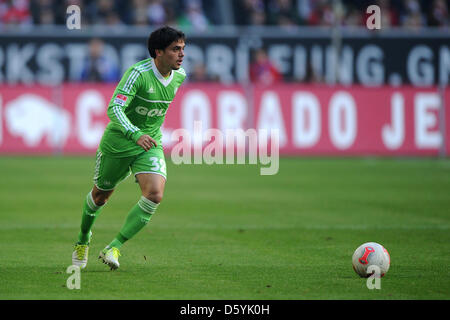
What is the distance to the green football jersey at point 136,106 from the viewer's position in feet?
28.1

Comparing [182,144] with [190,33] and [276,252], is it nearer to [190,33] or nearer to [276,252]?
[190,33]

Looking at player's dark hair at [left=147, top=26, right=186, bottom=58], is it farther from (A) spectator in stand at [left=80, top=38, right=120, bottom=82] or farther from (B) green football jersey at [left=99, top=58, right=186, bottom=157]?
(A) spectator in stand at [left=80, top=38, right=120, bottom=82]

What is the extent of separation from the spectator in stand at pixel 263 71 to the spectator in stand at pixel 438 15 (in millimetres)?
6269

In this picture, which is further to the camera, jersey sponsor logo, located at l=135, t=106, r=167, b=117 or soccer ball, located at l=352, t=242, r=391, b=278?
jersey sponsor logo, located at l=135, t=106, r=167, b=117

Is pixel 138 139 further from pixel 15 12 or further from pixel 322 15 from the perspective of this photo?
pixel 322 15

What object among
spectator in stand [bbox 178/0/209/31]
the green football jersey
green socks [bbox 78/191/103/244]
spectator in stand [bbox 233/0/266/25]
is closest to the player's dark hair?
the green football jersey

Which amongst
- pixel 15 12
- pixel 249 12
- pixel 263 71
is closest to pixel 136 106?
pixel 263 71

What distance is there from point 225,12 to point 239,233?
17.9 meters

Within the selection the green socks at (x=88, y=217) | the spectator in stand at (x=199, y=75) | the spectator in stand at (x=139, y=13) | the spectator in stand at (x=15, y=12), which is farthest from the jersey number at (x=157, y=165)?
the spectator in stand at (x=15, y=12)

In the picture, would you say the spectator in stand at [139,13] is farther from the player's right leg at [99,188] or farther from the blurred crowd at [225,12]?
the player's right leg at [99,188]

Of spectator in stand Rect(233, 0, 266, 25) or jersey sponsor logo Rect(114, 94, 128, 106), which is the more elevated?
spectator in stand Rect(233, 0, 266, 25)

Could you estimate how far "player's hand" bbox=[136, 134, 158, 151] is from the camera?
8.32 m

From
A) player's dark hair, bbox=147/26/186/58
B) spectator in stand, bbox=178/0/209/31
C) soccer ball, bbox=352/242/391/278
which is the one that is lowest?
soccer ball, bbox=352/242/391/278
